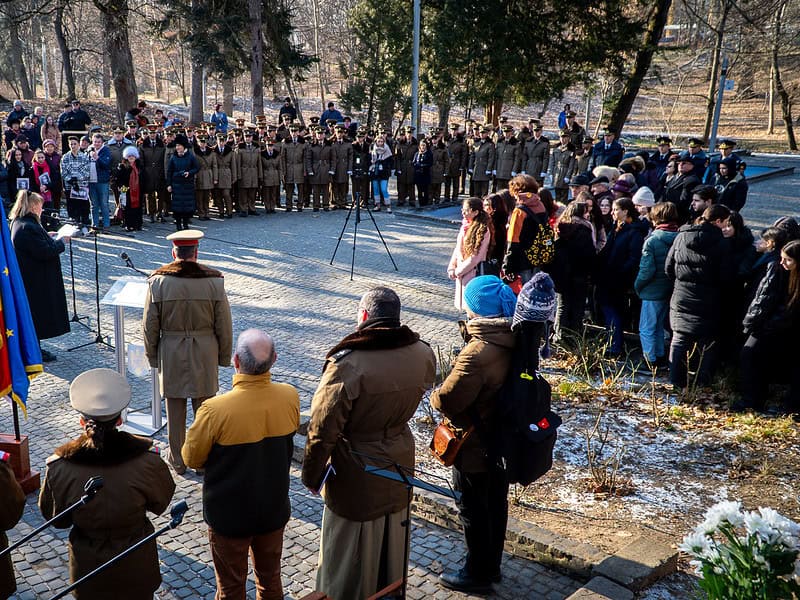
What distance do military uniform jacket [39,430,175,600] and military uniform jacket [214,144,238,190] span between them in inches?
554

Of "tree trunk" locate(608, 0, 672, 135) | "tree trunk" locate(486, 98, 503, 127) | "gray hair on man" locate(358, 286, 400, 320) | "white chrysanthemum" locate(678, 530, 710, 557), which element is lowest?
"white chrysanthemum" locate(678, 530, 710, 557)

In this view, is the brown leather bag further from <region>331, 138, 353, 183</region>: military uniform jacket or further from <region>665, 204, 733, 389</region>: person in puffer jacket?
<region>331, 138, 353, 183</region>: military uniform jacket

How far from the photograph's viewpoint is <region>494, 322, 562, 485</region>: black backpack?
4.36 m

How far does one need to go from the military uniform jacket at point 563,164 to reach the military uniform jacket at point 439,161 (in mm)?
2796

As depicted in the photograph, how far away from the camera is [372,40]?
30.1 metres

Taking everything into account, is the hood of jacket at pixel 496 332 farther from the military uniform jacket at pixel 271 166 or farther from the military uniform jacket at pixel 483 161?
the military uniform jacket at pixel 483 161

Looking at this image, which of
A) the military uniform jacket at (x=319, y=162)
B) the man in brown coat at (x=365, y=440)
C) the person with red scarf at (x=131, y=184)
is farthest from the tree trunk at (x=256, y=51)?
the man in brown coat at (x=365, y=440)

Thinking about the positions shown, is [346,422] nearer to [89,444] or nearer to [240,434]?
[240,434]

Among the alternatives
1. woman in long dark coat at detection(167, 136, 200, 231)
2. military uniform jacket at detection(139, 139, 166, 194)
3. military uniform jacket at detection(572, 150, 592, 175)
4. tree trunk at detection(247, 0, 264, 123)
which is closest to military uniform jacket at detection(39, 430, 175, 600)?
woman in long dark coat at detection(167, 136, 200, 231)

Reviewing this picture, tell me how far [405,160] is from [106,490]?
16168 mm

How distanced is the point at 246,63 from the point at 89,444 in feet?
91.7

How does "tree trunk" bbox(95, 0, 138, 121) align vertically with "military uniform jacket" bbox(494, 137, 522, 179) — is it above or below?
above

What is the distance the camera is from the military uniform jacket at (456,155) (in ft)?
64.9

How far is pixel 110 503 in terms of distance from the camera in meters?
3.56
